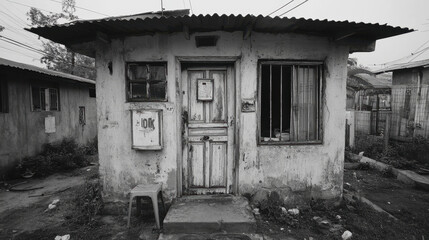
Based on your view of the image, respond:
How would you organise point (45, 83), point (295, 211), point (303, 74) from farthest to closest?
point (45, 83), point (303, 74), point (295, 211)

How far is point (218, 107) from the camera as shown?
15.0 feet

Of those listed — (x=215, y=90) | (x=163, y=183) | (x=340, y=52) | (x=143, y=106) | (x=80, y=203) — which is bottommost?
(x=80, y=203)

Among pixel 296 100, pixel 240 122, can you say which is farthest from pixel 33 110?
pixel 296 100

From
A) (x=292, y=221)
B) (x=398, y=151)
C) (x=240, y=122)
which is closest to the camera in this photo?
(x=292, y=221)

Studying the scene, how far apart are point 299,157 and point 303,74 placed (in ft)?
5.56

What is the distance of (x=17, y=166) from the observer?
7.47 meters

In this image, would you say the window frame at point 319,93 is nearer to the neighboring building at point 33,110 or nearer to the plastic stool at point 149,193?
the plastic stool at point 149,193

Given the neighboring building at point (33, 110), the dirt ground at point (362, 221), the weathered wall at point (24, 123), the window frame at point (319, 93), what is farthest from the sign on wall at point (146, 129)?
the weathered wall at point (24, 123)

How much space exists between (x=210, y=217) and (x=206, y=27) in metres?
3.37

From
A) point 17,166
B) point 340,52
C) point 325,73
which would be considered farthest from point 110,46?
point 17,166

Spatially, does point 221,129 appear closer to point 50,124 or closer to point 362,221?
point 362,221

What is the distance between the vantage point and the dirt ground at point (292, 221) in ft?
12.3

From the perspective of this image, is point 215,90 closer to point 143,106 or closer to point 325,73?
point 143,106

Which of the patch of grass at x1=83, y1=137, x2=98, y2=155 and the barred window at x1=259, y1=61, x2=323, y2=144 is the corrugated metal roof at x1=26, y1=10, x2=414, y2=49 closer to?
the barred window at x1=259, y1=61, x2=323, y2=144
